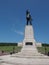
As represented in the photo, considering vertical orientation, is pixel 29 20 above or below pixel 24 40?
above

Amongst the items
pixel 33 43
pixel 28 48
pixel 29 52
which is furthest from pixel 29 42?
pixel 29 52

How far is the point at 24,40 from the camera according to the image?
37.2 meters

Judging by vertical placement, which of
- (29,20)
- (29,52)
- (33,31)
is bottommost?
(29,52)

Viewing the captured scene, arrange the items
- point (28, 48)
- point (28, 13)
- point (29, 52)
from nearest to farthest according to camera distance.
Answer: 1. point (29, 52)
2. point (28, 48)
3. point (28, 13)

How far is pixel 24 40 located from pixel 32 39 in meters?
1.87

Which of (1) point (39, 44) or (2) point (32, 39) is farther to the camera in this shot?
(1) point (39, 44)

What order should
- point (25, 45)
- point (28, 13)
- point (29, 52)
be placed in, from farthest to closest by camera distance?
point (28, 13) → point (25, 45) → point (29, 52)

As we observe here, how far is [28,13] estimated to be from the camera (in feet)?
129

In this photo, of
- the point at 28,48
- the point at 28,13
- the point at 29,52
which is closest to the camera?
the point at 29,52

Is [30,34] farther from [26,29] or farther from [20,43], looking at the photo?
[20,43]

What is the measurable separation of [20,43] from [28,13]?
25.4 ft

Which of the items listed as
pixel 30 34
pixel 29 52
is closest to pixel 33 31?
pixel 30 34

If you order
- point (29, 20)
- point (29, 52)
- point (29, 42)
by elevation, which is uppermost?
point (29, 20)

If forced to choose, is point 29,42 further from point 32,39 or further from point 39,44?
point 39,44
